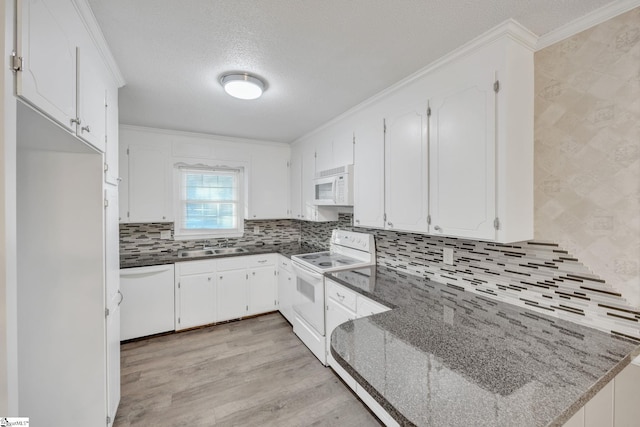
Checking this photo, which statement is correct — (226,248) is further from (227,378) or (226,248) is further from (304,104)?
(304,104)

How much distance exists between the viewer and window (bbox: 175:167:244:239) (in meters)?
3.55

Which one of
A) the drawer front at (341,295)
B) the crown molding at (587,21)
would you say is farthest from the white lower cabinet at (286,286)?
the crown molding at (587,21)

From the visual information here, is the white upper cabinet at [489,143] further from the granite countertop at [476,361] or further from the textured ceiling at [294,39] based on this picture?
the granite countertop at [476,361]

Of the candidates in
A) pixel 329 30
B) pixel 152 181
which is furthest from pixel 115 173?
pixel 329 30

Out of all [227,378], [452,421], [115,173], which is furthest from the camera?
[227,378]

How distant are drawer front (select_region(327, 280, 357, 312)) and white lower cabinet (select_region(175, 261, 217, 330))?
5.40 feet

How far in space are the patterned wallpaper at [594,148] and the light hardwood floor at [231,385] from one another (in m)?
1.75

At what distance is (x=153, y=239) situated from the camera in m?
3.38

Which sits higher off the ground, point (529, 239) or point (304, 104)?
point (304, 104)

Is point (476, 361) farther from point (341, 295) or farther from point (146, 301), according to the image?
point (146, 301)

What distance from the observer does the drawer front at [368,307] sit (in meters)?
1.80

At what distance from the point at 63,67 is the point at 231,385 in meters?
2.38

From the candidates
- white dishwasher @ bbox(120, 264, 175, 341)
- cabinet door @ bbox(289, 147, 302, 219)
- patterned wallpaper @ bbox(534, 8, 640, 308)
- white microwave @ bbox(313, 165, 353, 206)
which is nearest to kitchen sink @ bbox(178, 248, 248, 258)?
white dishwasher @ bbox(120, 264, 175, 341)

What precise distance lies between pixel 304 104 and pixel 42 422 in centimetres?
273
